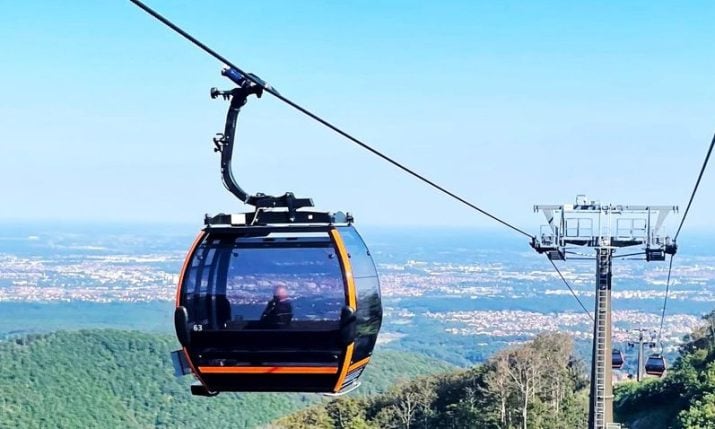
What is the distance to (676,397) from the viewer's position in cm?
3528

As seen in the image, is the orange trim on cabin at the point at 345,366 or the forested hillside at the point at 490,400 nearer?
the orange trim on cabin at the point at 345,366

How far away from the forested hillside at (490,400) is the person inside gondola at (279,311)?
27431mm

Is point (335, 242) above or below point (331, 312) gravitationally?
above

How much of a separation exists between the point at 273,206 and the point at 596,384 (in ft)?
58.2

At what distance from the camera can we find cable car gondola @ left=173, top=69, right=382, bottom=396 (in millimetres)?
5730

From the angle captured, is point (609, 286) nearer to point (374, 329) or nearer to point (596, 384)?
point (596, 384)

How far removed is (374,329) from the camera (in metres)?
6.10

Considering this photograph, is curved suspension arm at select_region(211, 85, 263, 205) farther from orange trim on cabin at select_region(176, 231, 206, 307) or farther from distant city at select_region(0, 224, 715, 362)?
distant city at select_region(0, 224, 715, 362)

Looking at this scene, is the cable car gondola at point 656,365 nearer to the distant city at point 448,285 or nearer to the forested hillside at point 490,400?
the forested hillside at point 490,400

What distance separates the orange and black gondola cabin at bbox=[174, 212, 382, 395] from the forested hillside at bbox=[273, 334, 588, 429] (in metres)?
27.3

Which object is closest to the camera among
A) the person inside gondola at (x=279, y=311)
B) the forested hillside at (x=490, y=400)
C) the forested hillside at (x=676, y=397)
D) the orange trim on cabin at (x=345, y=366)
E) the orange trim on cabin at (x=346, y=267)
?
the orange trim on cabin at (x=346, y=267)

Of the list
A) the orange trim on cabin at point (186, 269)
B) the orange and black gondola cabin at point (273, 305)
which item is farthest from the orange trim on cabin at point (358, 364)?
the orange trim on cabin at point (186, 269)

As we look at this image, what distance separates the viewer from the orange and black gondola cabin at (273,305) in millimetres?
5734

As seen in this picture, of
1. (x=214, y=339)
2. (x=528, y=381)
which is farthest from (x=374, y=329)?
(x=528, y=381)
